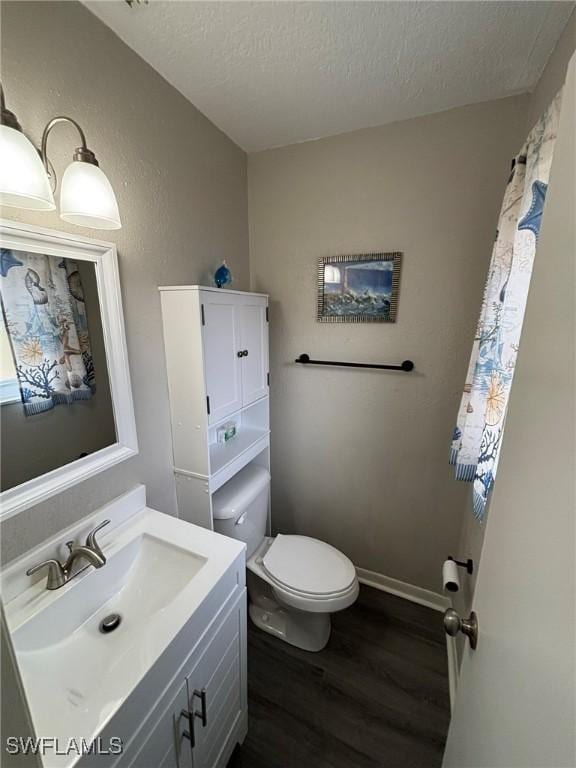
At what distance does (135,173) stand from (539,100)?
145 centimetres

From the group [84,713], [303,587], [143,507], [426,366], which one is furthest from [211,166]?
[303,587]

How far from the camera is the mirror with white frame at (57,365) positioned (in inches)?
32.2

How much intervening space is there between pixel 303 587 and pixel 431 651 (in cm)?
77

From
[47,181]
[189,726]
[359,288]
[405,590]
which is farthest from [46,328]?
[405,590]

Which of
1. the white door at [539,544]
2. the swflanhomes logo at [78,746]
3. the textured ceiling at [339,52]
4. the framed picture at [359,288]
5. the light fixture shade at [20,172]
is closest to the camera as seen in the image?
the white door at [539,544]

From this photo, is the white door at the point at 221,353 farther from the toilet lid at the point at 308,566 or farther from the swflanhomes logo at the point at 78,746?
the swflanhomes logo at the point at 78,746

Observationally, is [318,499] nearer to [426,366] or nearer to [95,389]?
[426,366]

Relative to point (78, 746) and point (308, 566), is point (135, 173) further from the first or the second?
point (308, 566)

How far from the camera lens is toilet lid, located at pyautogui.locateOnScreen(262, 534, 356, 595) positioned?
141 centimetres

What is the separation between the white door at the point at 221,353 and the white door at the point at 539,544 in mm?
1020

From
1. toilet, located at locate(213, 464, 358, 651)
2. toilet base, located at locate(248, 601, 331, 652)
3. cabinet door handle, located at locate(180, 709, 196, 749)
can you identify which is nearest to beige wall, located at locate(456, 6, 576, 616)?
toilet, located at locate(213, 464, 358, 651)

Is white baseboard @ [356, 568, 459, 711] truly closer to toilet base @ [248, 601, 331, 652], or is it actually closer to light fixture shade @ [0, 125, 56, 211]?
toilet base @ [248, 601, 331, 652]

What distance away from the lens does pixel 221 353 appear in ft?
4.42

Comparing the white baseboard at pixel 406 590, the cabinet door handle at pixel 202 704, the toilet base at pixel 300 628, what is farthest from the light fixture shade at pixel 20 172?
the white baseboard at pixel 406 590
